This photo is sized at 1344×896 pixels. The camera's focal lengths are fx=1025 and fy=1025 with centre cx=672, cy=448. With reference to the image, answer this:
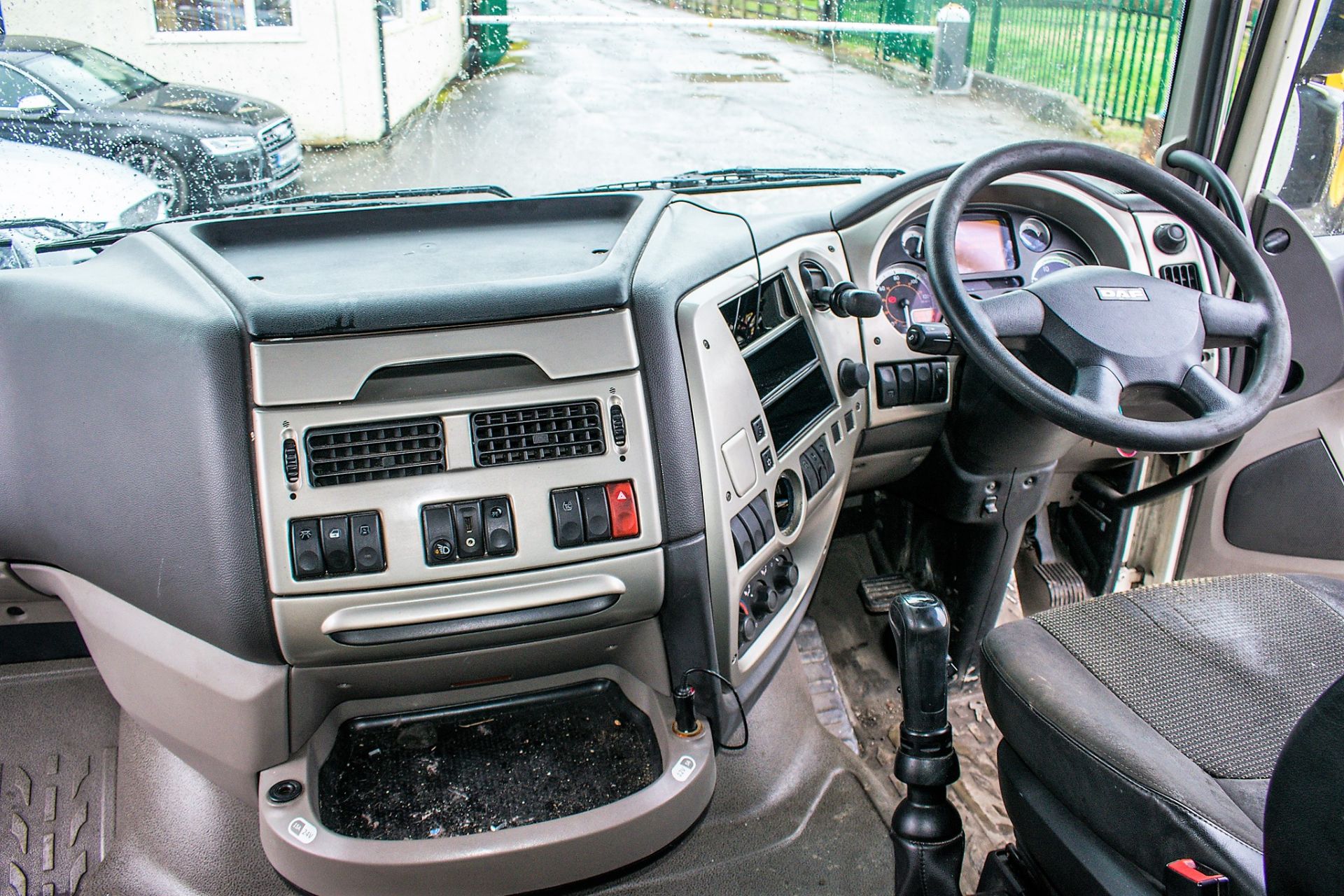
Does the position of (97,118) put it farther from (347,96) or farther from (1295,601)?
(1295,601)

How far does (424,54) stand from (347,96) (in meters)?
0.17

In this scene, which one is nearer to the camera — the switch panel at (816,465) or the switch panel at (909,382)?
the switch panel at (816,465)

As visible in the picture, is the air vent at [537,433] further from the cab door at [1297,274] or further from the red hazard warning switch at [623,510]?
the cab door at [1297,274]

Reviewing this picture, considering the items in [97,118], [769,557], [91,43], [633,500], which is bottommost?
[769,557]

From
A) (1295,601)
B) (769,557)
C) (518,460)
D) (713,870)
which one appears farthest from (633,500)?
(1295,601)

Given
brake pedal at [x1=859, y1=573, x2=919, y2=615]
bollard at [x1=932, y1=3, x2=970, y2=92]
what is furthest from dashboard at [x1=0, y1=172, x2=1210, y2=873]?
brake pedal at [x1=859, y1=573, x2=919, y2=615]

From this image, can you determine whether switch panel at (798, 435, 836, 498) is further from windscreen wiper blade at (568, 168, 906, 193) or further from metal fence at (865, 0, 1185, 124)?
metal fence at (865, 0, 1185, 124)

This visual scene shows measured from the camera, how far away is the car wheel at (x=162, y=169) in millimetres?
1873

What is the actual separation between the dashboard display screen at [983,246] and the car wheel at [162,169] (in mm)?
1575

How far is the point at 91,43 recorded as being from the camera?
1685mm

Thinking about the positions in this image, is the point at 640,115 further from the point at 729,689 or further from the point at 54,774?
the point at 54,774

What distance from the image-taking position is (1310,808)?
0.94m

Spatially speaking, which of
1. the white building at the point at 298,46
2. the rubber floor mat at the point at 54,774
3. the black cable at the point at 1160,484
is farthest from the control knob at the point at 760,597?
the rubber floor mat at the point at 54,774

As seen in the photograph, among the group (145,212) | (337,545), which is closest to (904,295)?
(337,545)
